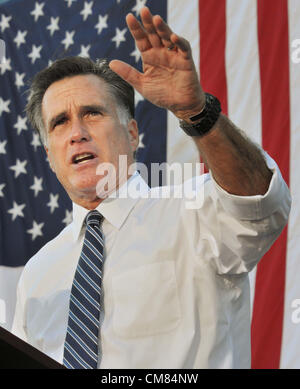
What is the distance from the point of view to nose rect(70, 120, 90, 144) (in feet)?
6.11

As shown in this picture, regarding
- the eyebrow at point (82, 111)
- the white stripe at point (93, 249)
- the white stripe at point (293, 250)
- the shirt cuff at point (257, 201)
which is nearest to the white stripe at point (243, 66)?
the white stripe at point (293, 250)

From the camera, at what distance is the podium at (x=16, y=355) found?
67cm

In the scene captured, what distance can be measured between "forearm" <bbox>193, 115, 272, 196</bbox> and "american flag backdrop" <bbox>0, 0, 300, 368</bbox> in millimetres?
1682

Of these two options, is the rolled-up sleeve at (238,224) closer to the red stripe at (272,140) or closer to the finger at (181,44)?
the finger at (181,44)

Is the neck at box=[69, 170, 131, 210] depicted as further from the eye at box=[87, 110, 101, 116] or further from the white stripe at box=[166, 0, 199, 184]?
the white stripe at box=[166, 0, 199, 184]

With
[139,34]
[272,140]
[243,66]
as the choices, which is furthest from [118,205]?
[243,66]

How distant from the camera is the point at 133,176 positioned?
1.89 metres

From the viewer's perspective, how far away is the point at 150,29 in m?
1.15

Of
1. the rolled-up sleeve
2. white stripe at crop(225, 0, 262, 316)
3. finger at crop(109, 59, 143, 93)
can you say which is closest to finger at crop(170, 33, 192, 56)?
finger at crop(109, 59, 143, 93)

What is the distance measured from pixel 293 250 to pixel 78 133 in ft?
4.79

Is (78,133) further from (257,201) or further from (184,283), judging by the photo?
(257,201)

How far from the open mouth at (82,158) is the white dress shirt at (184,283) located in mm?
241
